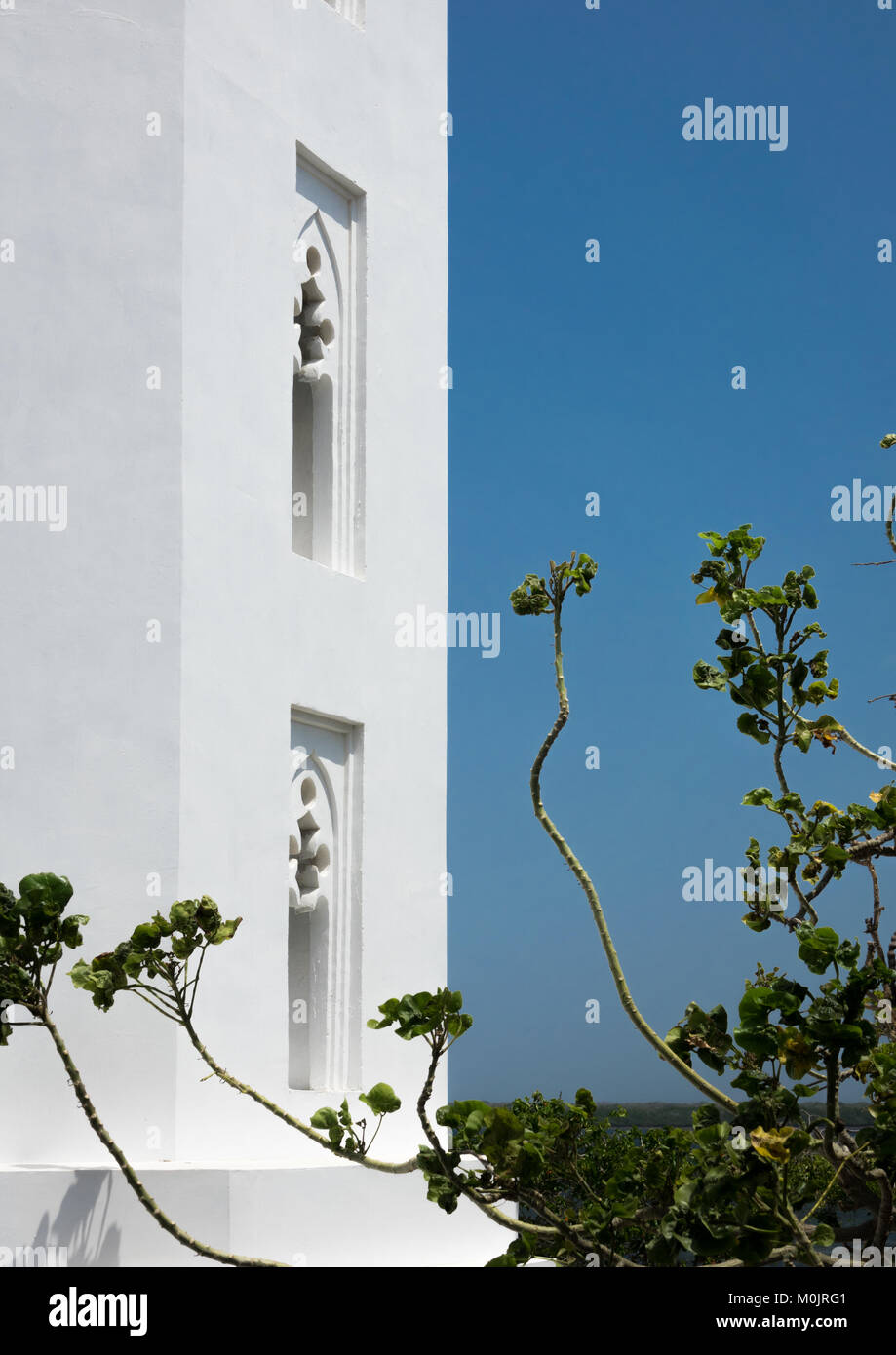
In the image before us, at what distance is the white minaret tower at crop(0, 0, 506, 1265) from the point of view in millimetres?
5957

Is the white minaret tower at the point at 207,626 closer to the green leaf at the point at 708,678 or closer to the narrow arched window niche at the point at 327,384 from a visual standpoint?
the narrow arched window niche at the point at 327,384

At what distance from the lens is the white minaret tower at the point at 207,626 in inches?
235

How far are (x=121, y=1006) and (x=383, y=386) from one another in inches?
137

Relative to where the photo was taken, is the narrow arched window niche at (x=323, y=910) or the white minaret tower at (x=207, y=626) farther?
the narrow arched window niche at (x=323, y=910)

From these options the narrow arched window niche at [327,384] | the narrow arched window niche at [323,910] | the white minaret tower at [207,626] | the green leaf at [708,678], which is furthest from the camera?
the narrow arched window niche at [327,384]

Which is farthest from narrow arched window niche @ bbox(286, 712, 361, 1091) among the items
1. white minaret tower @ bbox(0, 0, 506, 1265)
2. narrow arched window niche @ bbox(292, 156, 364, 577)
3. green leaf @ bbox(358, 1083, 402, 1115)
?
green leaf @ bbox(358, 1083, 402, 1115)

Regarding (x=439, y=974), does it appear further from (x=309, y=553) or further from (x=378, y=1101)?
(x=378, y=1101)

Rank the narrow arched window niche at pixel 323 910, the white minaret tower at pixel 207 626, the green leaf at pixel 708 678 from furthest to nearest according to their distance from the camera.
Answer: the narrow arched window niche at pixel 323 910
the white minaret tower at pixel 207 626
the green leaf at pixel 708 678

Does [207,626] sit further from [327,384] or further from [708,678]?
[708,678]

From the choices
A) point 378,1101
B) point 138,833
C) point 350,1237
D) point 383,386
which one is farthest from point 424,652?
point 378,1101

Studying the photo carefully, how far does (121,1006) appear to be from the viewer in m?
5.97

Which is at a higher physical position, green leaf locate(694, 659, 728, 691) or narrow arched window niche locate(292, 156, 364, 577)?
narrow arched window niche locate(292, 156, 364, 577)

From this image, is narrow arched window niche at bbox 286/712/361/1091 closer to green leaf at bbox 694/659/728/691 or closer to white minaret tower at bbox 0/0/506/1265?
white minaret tower at bbox 0/0/506/1265

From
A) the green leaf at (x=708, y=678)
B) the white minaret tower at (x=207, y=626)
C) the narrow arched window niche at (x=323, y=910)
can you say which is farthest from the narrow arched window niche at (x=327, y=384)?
the green leaf at (x=708, y=678)
